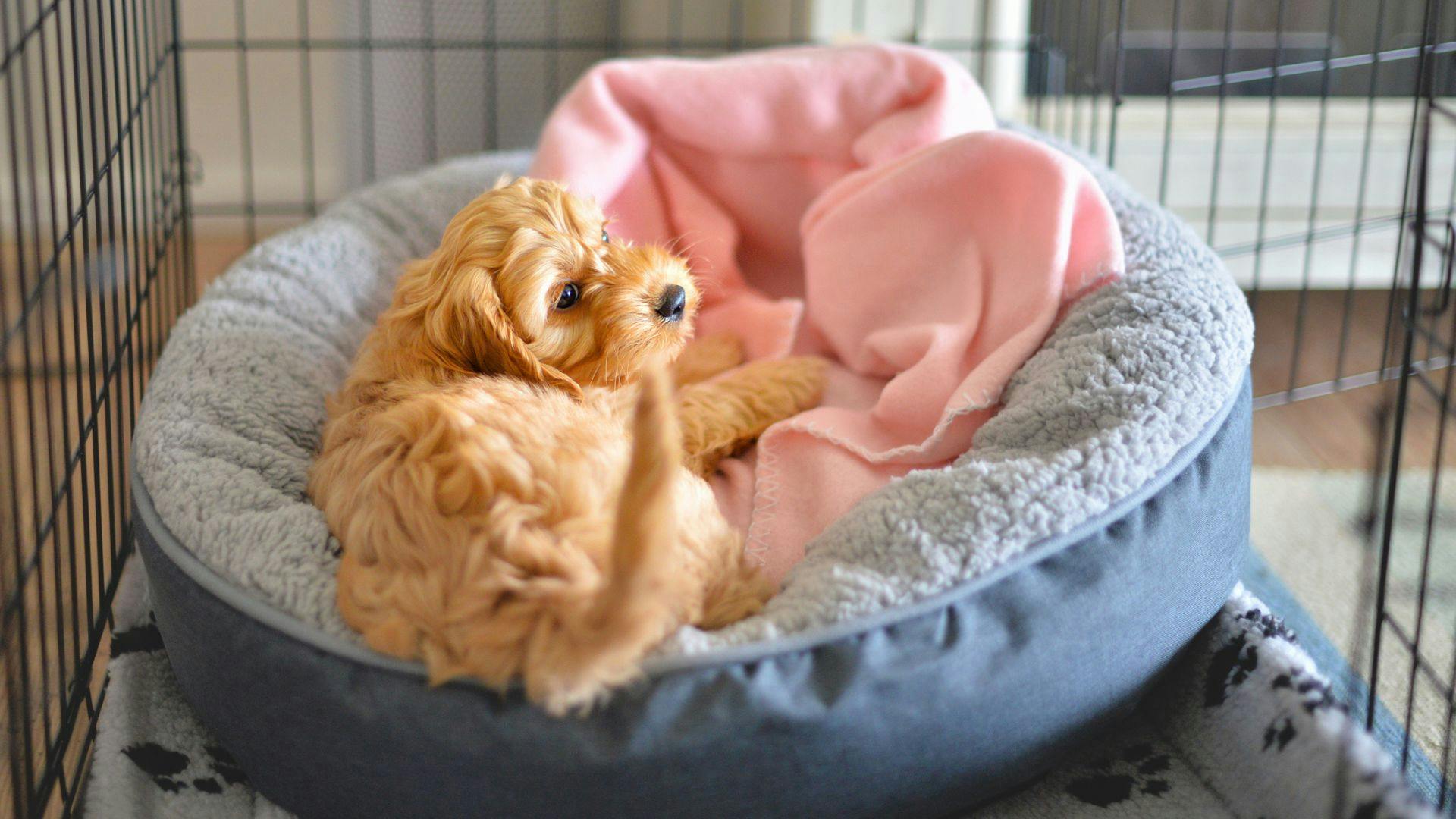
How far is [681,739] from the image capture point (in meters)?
1.28

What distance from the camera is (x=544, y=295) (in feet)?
5.14

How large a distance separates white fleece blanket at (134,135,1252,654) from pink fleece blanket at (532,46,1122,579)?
13 cm

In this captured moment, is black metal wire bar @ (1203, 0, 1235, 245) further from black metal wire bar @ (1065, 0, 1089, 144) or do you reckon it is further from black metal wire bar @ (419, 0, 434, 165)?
black metal wire bar @ (419, 0, 434, 165)

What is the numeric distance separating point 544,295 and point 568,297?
2.6 inches

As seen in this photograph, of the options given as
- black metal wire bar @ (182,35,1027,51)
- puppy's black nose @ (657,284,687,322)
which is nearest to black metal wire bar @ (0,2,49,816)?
puppy's black nose @ (657,284,687,322)

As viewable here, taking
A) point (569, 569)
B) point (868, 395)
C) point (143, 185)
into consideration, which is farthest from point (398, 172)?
point (569, 569)

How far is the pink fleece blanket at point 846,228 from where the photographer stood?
1.86m

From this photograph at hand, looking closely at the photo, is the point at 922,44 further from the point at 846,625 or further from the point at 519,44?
the point at 846,625

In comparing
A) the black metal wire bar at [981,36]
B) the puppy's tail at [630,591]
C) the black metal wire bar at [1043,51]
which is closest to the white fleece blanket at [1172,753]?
the puppy's tail at [630,591]

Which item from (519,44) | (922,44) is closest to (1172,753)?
(922,44)

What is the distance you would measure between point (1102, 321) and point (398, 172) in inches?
88.7

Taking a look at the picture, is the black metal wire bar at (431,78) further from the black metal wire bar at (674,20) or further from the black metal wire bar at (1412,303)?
the black metal wire bar at (1412,303)

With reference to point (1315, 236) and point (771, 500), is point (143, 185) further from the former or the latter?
point (1315, 236)

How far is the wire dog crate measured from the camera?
7.14ft
